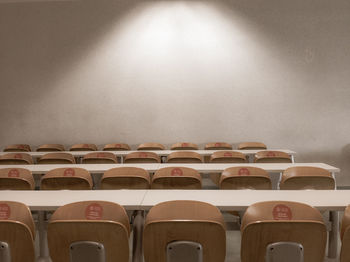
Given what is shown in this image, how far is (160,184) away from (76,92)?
4.33 m

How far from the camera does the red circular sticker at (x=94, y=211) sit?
2.14 meters

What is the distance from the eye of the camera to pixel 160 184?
124 inches

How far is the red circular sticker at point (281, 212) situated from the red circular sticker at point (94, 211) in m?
1.13

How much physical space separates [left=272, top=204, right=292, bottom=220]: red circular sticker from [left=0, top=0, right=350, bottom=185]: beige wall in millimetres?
4596

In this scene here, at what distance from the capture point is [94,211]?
2150 millimetres

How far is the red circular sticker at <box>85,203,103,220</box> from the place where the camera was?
2143 mm

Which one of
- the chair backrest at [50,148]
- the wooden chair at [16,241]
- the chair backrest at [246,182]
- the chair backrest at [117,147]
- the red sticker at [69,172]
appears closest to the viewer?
the wooden chair at [16,241]

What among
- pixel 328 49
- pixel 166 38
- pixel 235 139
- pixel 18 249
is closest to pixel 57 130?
pixel 166 38

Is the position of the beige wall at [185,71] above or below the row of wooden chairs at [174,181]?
above

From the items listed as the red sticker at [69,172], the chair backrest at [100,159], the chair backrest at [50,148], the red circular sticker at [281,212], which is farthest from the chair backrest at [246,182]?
the chair backrest at [50,148]

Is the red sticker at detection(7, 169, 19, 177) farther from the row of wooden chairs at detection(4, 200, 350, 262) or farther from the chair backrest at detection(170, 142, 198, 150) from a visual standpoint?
the chair backrest at detection(170, 142, 198, 150)

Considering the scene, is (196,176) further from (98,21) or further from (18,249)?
(98,21)

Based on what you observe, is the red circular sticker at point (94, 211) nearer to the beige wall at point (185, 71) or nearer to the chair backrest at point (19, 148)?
the beige wall at point (185, 71)

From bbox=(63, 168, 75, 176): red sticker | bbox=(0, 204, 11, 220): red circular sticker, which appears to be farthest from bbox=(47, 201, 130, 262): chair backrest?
bbox=(63, 168, 75, 176): red sticker
